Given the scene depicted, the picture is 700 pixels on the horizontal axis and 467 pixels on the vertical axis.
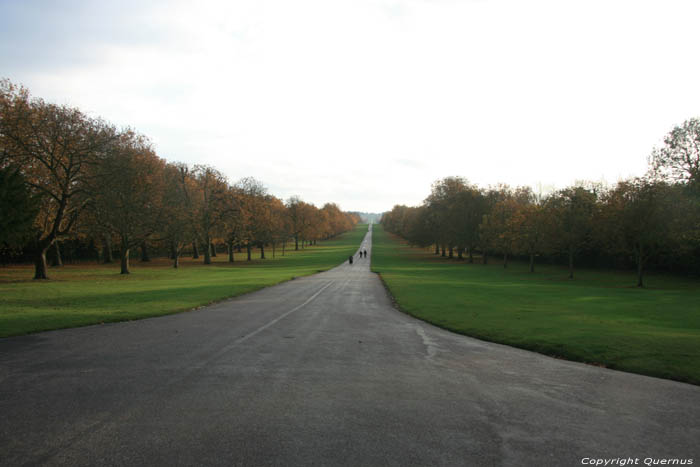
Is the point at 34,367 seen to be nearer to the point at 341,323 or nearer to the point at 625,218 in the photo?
the point at 341,323

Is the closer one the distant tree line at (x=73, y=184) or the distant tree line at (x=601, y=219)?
the distant tree line at (x=73, y=184)

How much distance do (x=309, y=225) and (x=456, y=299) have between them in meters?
81.1

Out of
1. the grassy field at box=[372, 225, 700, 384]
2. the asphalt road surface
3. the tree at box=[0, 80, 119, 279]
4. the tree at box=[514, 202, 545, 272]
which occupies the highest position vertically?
the tree at box=[0, 80, 119, 279]

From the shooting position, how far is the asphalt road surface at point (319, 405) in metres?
4.95

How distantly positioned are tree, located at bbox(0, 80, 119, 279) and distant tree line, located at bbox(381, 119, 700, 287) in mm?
51183

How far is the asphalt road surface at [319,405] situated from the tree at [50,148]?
94.1 ft

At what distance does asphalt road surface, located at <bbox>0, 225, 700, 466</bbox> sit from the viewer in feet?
16.2

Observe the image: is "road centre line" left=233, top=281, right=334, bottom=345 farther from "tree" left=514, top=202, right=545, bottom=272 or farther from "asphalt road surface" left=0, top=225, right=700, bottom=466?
"tree" left=514, top=202, right=545, bottom=272

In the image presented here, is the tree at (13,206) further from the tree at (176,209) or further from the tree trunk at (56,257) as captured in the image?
the tree trunk at (56,257)

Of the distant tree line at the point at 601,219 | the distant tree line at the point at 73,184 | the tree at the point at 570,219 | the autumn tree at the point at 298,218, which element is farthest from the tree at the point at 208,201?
the tree at the point at 570,219

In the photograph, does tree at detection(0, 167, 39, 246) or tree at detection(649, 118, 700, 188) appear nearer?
tree at detection(0, 167, 39, 246)

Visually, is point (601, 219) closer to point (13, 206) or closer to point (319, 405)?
point (319, 405)

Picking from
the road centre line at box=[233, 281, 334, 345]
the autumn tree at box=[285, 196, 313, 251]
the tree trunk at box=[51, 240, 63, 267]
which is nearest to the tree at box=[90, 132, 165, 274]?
the tree trunk at box=[51, 240, 63, 267]

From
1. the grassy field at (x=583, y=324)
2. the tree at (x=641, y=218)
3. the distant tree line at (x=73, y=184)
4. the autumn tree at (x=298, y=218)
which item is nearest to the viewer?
the grassy field at (x=583, y=324)
